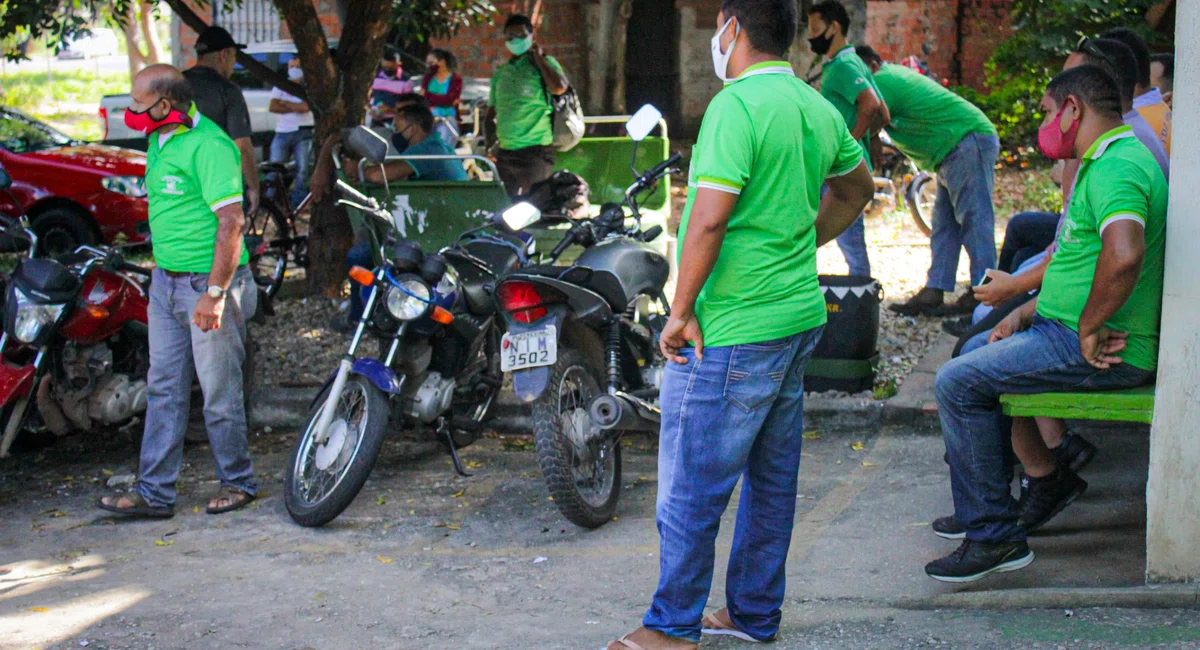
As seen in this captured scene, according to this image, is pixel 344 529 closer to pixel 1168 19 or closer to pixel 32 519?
pixel 32 519

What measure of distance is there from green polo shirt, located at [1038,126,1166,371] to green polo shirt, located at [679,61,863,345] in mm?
953

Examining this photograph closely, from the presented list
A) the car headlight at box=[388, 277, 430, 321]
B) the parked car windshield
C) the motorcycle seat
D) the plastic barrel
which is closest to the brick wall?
the parked car windshield

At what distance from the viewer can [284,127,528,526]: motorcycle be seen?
5.34 m

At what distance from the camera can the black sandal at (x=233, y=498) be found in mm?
5555

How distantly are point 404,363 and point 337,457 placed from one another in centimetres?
62

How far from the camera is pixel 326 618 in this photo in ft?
14.4

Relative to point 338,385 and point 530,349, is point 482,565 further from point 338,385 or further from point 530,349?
point 338,385

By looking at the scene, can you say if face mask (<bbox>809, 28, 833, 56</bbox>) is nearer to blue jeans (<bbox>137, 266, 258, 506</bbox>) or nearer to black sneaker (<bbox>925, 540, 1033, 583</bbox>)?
blue jeans (<bbox>137, 266, 258, 506</bbox>)

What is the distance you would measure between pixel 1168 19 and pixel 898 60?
18.9ft

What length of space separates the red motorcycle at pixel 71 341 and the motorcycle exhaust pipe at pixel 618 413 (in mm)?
2287

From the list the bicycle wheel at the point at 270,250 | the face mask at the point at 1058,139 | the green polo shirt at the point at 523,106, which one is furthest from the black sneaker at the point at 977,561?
the green polo shirt at the point at 523,106

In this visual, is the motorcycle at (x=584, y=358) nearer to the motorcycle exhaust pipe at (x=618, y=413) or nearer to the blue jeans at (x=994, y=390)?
the motorcycle exhaust pipe at (x=618, y=413)

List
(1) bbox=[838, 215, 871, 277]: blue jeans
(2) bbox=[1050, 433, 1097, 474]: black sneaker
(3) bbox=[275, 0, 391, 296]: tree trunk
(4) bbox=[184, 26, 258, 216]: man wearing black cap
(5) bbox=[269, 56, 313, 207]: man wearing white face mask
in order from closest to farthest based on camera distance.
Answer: (2) bbox=[1050, 433, 1097, 474]: black sneaker
(4) bbox=[184, 26, 258, 216]: man wearing black cap
(1) bbox=[838, 215, 871, 277]: blue jeans
(3) bbox=[275, 0, 391, 296]: tree trunk
(5) bbox=[269, 56, 313, 207]: man wearing white face mask

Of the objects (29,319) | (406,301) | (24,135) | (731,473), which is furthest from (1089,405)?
(24,135)
